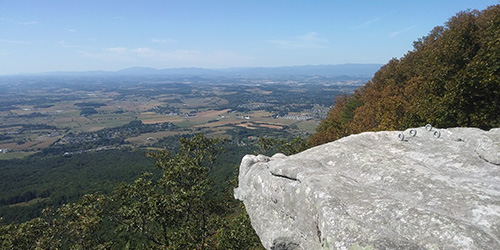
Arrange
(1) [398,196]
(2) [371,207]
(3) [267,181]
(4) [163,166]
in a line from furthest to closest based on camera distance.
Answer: (4) [163,166]
(3) [267,181]
(1) [398,196]
(2) [371,207]

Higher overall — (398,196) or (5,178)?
(398,196)

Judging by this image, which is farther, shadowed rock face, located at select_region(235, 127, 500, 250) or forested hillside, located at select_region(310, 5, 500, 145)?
forested hillside, located at select_region(310, 5, 500, 145)

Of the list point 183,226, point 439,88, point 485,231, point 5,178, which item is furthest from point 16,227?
point 5,178

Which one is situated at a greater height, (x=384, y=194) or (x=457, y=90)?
(x=457, y=90)

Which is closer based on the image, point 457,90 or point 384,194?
point 384,194

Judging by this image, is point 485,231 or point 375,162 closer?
point 485,231

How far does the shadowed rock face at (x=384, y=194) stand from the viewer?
782 cm

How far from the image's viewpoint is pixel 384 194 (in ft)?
33.3

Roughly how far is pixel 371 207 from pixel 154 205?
16040mm

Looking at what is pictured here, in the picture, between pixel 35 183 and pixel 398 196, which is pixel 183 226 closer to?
pixel 398 196

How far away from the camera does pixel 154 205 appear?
65.4ft

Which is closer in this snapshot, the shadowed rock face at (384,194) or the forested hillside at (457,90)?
the shadowed rock face at (384,194)

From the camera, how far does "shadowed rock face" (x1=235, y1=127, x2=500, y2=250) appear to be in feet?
25.7

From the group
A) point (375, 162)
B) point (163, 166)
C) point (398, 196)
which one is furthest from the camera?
point (163, 166)
